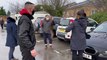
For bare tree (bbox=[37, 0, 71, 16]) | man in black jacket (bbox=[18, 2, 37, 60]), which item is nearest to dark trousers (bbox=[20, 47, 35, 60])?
man in black jacket (bbox=[18, 2, 37, 60])

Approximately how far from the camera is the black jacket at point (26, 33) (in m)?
5.39

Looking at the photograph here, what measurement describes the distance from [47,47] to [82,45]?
261 inches

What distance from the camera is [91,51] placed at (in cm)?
756

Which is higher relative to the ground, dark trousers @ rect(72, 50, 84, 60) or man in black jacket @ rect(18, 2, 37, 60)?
man in black jacket @ rect(18, 2, 37, 60)

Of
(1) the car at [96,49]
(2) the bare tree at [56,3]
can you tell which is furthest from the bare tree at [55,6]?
(1) the car at [96,49]

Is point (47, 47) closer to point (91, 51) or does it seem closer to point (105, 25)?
point (105, 25)

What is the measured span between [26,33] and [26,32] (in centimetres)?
3

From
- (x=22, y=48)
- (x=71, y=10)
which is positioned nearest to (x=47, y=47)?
(x=22, y=48)

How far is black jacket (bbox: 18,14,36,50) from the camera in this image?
5.39 meters

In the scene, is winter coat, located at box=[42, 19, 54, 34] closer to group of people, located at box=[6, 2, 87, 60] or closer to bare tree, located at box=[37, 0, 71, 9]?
group of people, located at box=[6, 2, 87, 60]

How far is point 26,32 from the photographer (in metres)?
5.46

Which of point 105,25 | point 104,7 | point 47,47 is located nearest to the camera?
point 105,25

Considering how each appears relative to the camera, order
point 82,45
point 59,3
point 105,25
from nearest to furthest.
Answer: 1. point 82,45
2. point 105,25
3. point 59,3

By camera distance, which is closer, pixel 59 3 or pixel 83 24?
pixel 83 24
